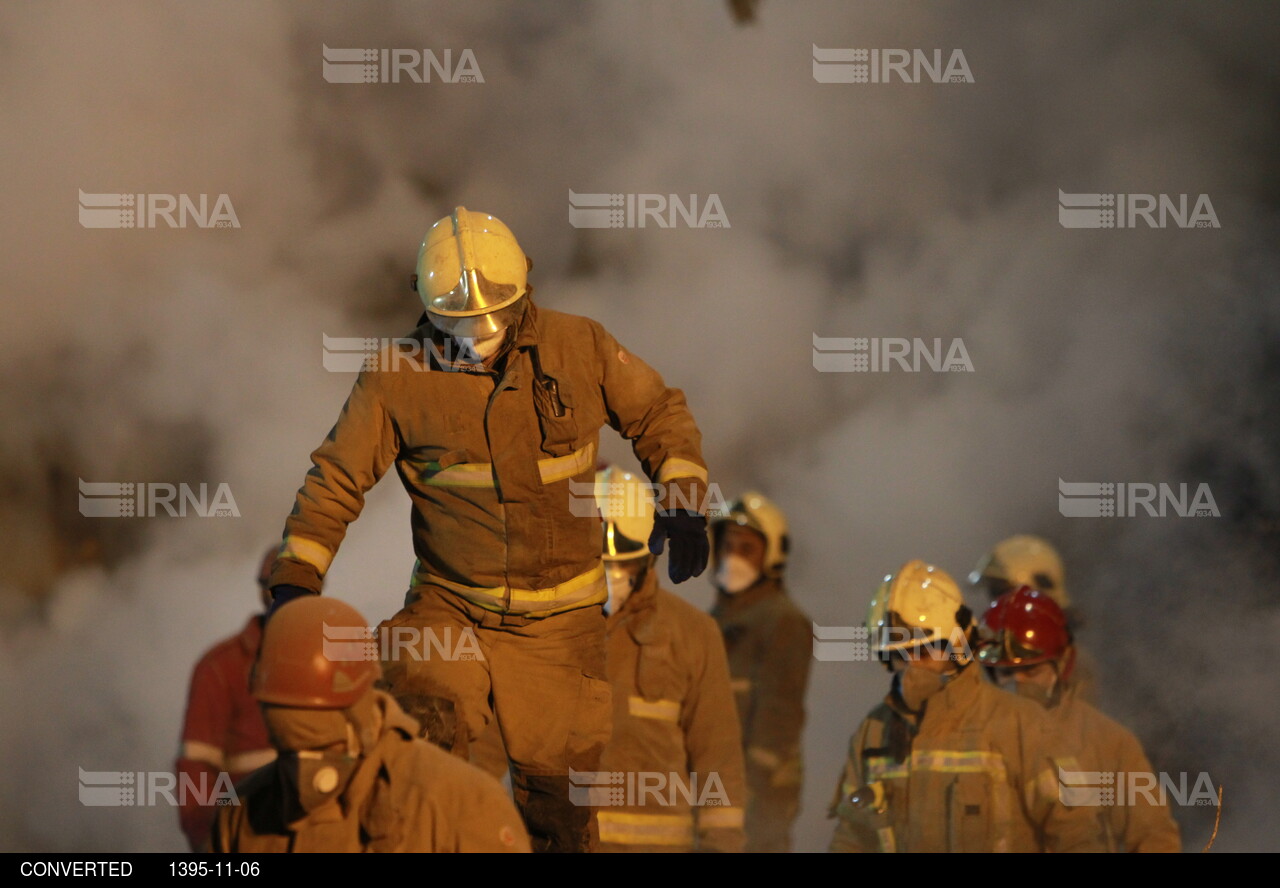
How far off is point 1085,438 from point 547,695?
4.41 meters

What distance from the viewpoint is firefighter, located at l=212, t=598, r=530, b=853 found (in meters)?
2.89

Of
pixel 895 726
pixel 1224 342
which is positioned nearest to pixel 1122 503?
pixel 1224 342

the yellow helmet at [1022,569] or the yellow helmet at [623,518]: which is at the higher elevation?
the yellow helmet at [623,518]

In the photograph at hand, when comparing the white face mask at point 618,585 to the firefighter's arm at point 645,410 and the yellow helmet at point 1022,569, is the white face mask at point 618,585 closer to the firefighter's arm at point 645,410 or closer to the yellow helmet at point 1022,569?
the firefighter's arm at point 645,410

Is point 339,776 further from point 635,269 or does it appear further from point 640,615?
point 635,269

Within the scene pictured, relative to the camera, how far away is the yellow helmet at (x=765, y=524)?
22.8ft

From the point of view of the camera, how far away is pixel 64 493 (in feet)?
24.7

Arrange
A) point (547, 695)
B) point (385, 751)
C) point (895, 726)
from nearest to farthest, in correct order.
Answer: point (385, 751), point (547, 695), point (895, 726)

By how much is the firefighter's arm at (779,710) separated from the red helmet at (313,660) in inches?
141

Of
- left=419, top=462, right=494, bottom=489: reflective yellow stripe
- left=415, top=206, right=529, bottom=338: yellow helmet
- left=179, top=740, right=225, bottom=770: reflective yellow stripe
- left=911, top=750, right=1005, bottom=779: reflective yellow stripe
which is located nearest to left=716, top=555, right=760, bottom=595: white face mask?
left=911, top=750, right=1005, bottom=779: reflective yellow stripe

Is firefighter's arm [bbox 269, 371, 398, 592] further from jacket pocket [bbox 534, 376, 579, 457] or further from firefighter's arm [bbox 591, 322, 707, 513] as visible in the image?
firefighter's arm [bbox 591, 322, 707, 513]

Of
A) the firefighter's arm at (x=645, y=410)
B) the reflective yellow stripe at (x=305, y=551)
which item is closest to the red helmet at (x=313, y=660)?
the reflective yellow stripe at (x=305, y=551)
